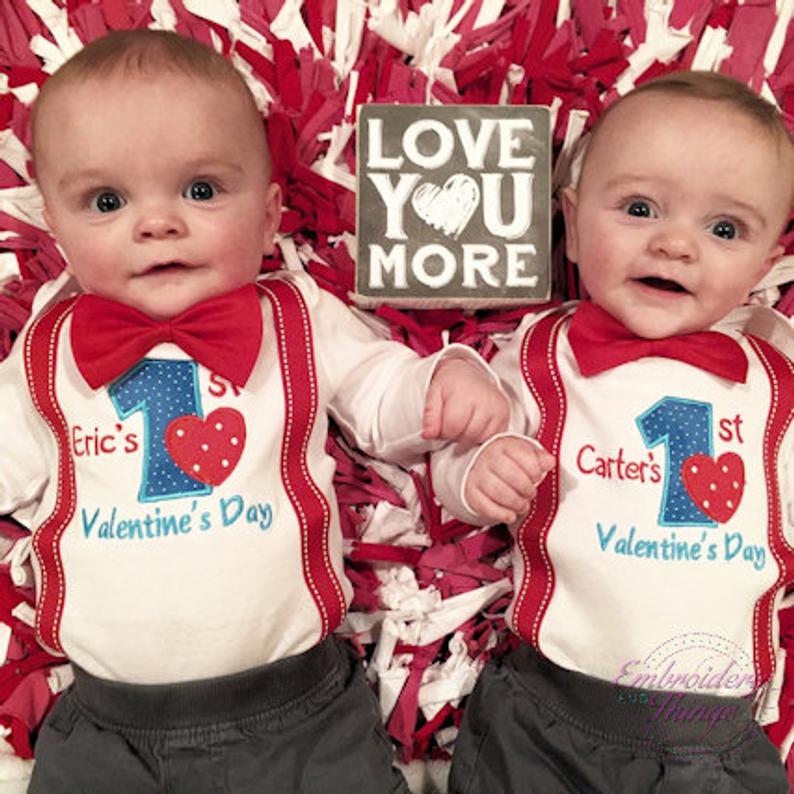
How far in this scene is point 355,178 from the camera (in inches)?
52.1

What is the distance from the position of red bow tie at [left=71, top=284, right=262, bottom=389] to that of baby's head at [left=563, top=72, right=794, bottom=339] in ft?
1.35

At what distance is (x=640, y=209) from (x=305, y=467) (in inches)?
19.1

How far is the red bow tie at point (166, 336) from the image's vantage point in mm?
1152

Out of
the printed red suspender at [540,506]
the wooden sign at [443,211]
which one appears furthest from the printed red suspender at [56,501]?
the printed red suspender at [540,506]

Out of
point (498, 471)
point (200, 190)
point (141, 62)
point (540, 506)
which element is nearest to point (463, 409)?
point (498, 471)

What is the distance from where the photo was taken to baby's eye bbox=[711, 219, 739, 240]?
1.19m

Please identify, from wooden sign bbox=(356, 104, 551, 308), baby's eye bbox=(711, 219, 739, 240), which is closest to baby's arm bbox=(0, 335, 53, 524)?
wooden sign bbox=(356, 104, 551, 308)

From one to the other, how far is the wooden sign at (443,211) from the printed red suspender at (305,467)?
0.38ft

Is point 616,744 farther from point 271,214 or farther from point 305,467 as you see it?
point 271,214

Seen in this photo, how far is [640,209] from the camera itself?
1.20 m

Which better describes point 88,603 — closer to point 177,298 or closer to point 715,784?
point 177,298

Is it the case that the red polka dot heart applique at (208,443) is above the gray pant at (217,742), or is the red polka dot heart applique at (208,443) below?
above

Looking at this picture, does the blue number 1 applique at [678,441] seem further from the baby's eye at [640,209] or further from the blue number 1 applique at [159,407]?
the blue number 1 applique at [159,407]

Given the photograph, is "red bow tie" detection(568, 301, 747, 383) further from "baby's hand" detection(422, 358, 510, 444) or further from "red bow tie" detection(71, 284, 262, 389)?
"red bow tie" detection(71, 284, 262, 389)
